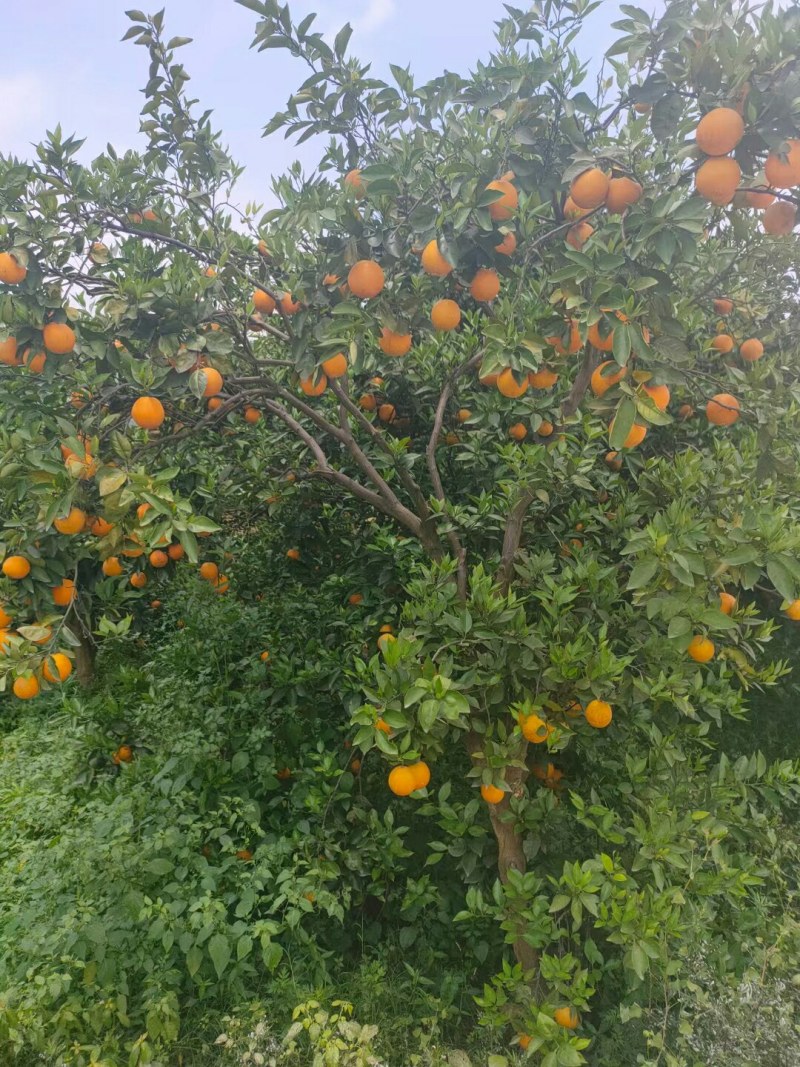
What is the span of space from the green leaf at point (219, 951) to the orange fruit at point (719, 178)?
8.01 feet

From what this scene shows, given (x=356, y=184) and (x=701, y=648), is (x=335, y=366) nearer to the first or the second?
(x=356, y=184)

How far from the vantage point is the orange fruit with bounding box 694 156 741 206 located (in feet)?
4.58

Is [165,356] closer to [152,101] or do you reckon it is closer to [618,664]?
[152,101]

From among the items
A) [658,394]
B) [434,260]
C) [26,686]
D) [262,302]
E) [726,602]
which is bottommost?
[726,602]

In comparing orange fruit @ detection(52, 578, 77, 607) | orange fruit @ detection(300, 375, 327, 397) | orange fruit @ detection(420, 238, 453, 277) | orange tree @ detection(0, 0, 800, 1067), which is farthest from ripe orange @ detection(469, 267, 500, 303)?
orange fruit @ detection(52, 578, 77, 607)

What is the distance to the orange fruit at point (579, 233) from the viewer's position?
6.18 feet

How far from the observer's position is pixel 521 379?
184 cm

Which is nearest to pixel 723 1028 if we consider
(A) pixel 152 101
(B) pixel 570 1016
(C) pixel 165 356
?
(B) pixel 570 1016

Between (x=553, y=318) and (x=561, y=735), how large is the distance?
4.03 feet

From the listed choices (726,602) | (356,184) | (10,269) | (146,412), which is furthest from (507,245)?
(10,269)

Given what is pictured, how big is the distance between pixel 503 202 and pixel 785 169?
0.66 meters

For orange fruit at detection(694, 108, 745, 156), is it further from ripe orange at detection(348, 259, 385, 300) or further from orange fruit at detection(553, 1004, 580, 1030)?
orange fruit at detection(553, 1004, 580, 1030)

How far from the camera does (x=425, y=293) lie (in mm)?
2197

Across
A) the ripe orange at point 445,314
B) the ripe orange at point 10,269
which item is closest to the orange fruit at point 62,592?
the ripe orange at point 10,269
